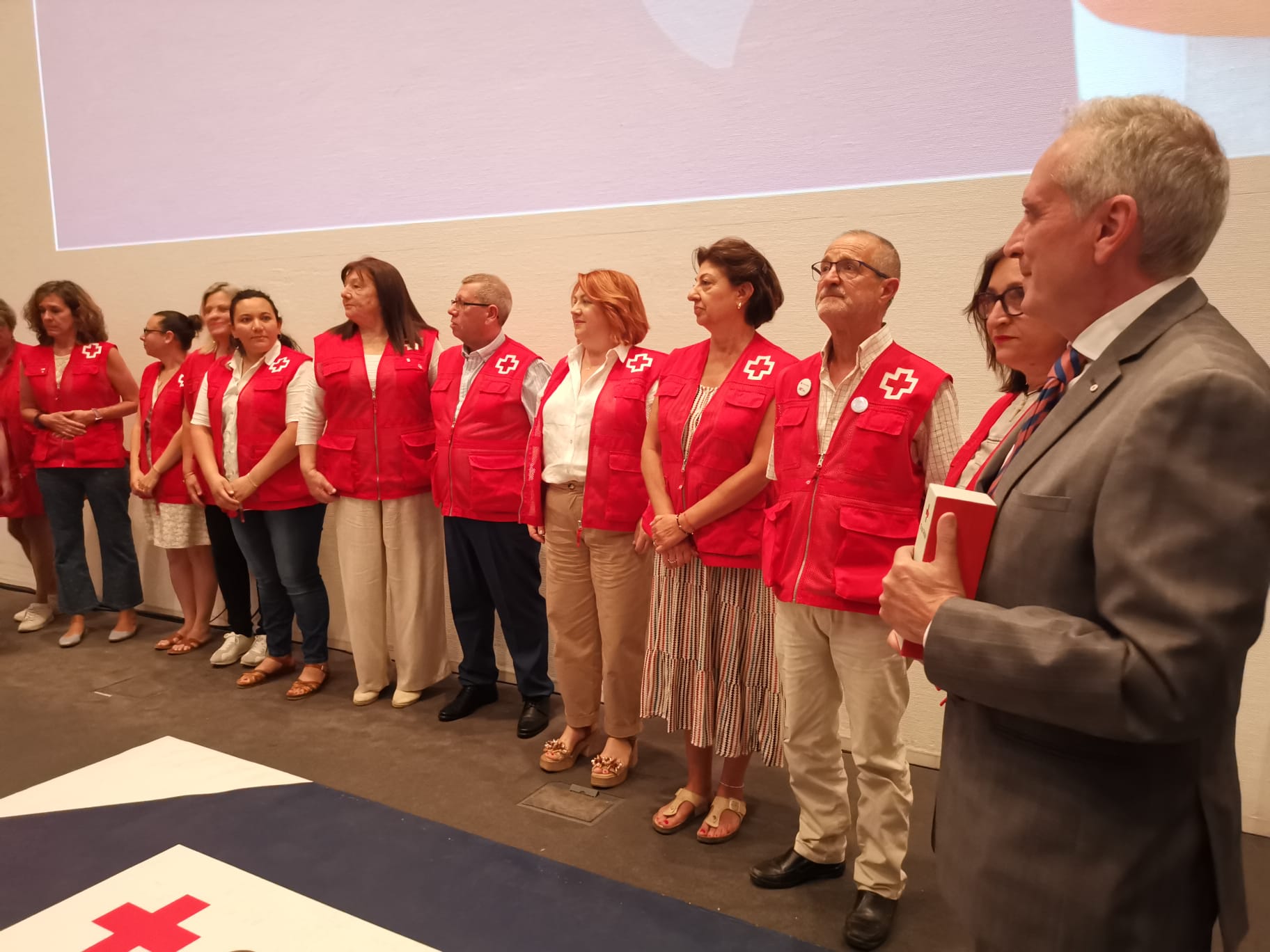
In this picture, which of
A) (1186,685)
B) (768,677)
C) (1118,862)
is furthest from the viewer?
(768,677)

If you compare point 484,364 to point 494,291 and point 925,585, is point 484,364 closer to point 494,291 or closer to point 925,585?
point 494,291

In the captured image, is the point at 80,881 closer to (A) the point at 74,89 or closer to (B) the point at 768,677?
(B) the point at 768,677

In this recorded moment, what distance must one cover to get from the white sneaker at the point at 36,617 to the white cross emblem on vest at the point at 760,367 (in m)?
4.14

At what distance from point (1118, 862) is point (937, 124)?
7.69 ft

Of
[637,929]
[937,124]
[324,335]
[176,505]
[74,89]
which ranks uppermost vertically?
[74,89]

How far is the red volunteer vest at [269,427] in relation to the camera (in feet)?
11.9

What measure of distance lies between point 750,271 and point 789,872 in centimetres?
157

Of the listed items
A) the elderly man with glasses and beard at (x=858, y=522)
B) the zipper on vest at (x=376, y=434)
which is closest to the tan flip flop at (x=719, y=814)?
the elderly man with glasses and beard at (x=858, y=522)

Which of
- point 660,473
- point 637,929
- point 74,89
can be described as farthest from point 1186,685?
point 74,89

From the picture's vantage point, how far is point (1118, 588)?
858 mm

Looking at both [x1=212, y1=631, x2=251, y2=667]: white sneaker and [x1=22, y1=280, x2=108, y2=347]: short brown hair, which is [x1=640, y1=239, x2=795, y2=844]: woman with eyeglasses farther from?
[x1=22, y1=280, x2=108, y2=347]: short brown hair

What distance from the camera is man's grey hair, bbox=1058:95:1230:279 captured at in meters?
0.90

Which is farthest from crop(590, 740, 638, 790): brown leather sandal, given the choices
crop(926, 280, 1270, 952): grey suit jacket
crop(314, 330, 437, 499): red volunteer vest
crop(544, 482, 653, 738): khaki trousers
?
crop(926, 280, 1270, 952): grey suit jacket

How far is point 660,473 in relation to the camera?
2543 mm
